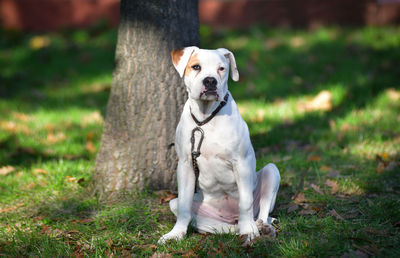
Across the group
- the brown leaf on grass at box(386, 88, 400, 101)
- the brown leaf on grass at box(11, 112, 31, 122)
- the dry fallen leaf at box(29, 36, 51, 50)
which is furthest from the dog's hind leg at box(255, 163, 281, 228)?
the dry fallen leaf at box(29, 36, 51, 50)

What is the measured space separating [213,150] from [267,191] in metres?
0.59

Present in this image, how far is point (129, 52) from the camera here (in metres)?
3.91

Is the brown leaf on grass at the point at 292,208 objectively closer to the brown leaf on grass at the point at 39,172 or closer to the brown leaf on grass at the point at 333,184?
the brown leaf on grass at the point at 333,184

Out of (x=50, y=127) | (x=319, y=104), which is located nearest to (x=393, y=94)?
(x=319, y=104)

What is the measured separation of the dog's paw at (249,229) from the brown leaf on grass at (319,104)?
11.2 feet

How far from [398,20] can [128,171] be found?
24.1 feet

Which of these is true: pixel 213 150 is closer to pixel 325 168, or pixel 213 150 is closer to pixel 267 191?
pixel 267 191

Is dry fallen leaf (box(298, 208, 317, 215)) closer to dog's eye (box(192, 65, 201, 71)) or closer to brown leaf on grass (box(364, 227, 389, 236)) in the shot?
brown leaf on grass (box(364, 227, 389, 236))

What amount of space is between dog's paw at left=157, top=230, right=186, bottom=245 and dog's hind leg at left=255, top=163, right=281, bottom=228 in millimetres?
607

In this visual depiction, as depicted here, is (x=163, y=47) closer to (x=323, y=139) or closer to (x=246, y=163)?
(x=246, y=163)

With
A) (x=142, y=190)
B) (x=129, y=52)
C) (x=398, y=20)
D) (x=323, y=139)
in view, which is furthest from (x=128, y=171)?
(x=398, y=20)

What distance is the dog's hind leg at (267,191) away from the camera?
3371 millimetres

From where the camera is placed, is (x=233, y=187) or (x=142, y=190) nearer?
(x=233, y=187)

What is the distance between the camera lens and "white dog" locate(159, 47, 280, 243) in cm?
313
